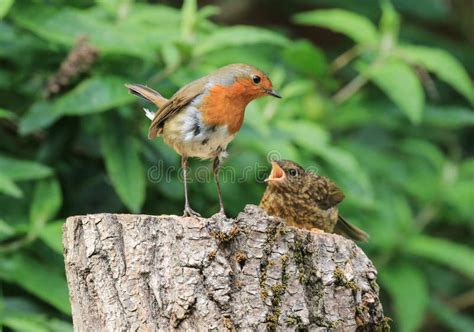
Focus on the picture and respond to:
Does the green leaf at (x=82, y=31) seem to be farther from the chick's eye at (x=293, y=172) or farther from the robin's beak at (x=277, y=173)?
the chick's eye at (x=293, y=172)

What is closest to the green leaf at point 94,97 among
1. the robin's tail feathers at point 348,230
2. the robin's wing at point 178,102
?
the robin's wing at point 178,102

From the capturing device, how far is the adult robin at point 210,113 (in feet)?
→ 16.7

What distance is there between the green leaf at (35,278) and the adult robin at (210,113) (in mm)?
952

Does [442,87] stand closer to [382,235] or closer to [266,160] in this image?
[382,235]

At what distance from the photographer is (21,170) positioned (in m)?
5.62

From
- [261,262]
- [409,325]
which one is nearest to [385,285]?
[409,325]

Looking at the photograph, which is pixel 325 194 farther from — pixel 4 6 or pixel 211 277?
pixel 4 6

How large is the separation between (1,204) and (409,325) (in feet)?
10.1

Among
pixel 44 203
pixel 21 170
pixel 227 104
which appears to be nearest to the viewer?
pixel 227 104

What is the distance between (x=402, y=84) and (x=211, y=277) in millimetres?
3562

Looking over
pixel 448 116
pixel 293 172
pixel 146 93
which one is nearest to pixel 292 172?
pixel 293 172

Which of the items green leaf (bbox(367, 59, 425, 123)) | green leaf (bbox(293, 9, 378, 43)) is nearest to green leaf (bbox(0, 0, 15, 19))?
green leaf (bbox(293, 9, 378, 43))

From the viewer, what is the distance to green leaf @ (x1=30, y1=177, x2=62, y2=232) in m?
5.65

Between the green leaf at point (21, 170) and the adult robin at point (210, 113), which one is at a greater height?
the green leaf at point (21, 170)
